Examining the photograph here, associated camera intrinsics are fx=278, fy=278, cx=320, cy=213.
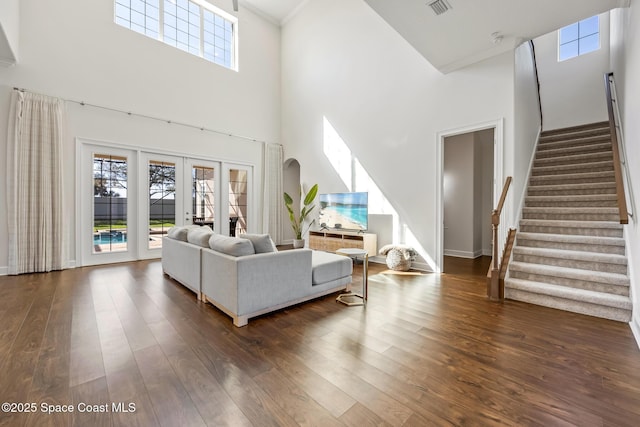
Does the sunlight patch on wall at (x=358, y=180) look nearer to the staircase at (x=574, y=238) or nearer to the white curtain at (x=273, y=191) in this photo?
the staircase at (x=574, y=238)

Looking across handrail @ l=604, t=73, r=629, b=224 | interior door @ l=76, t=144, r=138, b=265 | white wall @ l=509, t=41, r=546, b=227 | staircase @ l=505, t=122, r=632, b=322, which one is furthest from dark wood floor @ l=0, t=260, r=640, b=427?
interior door @ l=76, t=144, r=138, b=265

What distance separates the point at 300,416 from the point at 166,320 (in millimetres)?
1741

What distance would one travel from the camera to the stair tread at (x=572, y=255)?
2.93 metres

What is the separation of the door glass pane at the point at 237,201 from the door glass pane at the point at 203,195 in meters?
0.46

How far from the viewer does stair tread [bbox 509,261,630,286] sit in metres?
2.76

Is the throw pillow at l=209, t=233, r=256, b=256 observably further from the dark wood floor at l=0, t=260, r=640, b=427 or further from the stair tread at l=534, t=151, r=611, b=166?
the stair tread at l=534, t=151, r=611, b=166

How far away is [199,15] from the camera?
6293 mm

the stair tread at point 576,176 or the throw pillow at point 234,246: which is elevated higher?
the stair tread at point 576,176

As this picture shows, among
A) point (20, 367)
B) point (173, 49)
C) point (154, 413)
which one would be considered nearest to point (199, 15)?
point (173, 49)

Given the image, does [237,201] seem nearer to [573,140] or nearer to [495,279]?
[495,279]

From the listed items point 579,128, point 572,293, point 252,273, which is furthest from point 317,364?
point 579,128

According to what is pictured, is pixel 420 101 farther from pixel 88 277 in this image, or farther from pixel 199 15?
pixel 88 277

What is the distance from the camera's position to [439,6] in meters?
2.99

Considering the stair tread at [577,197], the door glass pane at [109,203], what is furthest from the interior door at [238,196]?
the stair tread at [577,197]
